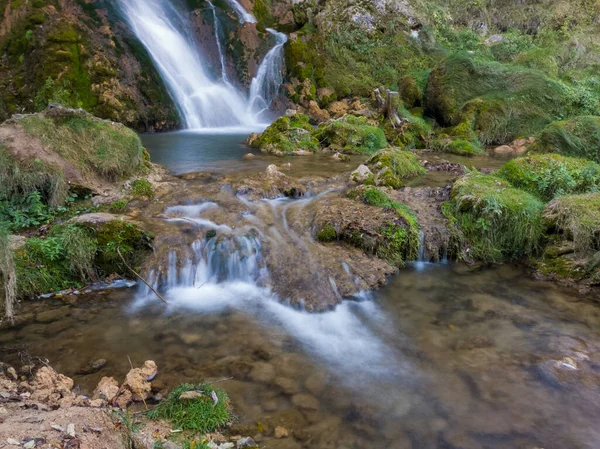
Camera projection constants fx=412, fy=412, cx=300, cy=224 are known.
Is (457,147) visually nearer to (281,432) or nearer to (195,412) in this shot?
(281,432)

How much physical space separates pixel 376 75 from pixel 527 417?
19.4m

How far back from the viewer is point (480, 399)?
3.63 m

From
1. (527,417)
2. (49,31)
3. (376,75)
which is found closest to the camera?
(527,417)

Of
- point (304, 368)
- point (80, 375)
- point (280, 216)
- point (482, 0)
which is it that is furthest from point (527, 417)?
point (482, 0)

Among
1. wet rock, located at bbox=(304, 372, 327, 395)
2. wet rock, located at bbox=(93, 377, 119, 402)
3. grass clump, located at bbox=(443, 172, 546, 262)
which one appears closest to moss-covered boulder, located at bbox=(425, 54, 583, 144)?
grass clump, located at bbox=(443, 172, 546, 262)

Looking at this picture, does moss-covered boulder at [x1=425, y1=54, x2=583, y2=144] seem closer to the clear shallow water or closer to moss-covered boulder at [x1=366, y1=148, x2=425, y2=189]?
moss-covered boulder at [x1=366, y1=148, x2=425, y2=189]

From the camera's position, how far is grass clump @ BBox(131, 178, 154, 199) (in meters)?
7.31

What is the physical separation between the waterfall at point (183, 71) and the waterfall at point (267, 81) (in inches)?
24.1

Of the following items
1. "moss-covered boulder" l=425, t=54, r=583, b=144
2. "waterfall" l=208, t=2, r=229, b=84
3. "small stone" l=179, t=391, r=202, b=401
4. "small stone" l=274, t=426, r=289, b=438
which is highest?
"waterfall" l=208, t=2, r=229, b=84

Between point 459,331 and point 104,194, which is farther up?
point 104,194

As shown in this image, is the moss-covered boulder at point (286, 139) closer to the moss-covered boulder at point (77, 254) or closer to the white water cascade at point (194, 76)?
the white water cascade at point (194, 76)

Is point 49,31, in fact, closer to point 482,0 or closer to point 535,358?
point 535,358

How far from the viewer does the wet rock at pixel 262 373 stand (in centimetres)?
386

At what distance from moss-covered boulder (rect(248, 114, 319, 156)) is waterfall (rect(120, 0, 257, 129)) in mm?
4399
